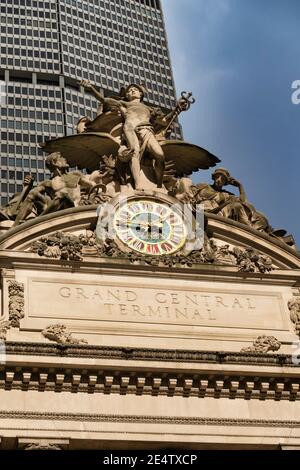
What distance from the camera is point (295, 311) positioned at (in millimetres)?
35219

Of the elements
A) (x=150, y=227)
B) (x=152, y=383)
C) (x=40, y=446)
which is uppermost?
(x=150, y=227)

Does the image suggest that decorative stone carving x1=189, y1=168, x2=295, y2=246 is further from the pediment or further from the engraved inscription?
the engraved inscription

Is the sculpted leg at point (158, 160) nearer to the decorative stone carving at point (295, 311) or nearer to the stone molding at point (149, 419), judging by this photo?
the decorative stone carving at point (295, 311)

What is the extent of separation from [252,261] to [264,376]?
4665 mm

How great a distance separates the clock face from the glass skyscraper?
39.5 metres

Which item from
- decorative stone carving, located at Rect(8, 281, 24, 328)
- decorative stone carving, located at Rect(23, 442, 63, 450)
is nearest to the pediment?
decorative stone carving, located at Rect(8, 281, 24, 328)

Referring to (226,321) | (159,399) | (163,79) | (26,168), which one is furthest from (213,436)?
(163,79)

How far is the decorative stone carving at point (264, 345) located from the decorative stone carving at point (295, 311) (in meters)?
1.04

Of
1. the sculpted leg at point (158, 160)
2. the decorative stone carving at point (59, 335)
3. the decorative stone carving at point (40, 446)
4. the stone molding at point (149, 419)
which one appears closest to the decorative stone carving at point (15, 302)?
the decorative stone carving at point (59, 335)

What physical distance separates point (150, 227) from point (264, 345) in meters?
5.21

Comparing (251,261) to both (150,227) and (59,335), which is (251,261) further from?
(59,335)

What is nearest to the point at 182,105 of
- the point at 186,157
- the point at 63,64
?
the point at 186,157

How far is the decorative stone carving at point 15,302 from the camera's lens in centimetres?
3250

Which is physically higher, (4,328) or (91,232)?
(91,232)
